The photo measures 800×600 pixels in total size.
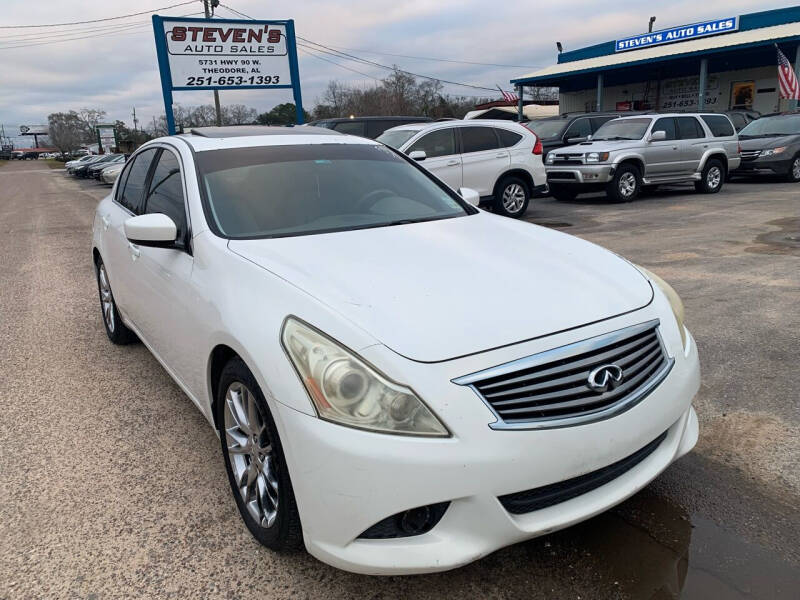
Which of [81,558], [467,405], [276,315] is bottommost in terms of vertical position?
[81,558]

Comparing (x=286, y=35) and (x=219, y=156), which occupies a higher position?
(x=286, y=35)

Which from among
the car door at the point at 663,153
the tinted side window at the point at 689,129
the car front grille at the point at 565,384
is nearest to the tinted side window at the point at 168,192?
the car front grille at the point at 565,384

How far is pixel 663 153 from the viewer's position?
12.9m

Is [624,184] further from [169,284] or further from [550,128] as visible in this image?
[169,284]

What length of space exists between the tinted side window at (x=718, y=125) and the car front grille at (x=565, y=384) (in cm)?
1354

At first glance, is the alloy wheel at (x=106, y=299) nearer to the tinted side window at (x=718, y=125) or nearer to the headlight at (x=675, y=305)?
the headlight at (x=675, y=305)

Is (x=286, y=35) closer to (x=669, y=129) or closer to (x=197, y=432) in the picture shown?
(x=669, y=129)

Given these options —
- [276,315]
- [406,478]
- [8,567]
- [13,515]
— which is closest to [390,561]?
[406,478]

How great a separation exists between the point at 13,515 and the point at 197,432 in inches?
36.6

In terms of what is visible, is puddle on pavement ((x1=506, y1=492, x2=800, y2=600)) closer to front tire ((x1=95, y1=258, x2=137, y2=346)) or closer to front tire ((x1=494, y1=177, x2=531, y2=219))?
front tire ((x1=95, y1=258, x2=137, y2=346))

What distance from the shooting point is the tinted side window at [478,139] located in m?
10.8

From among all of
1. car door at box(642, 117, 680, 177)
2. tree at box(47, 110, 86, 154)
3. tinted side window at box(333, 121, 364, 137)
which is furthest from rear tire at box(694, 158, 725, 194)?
tree at box(47, 110, 86, 154)

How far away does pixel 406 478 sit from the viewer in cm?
181

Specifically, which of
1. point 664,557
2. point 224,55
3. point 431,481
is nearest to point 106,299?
point 431,481
